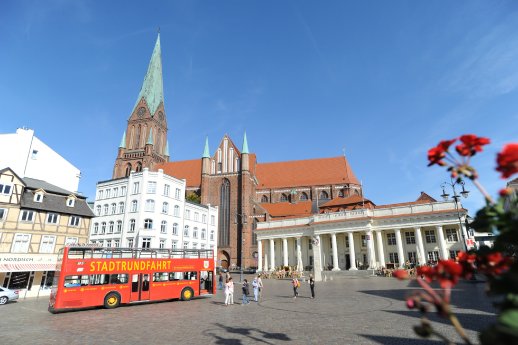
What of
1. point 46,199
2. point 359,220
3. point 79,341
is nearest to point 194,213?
point 46,199

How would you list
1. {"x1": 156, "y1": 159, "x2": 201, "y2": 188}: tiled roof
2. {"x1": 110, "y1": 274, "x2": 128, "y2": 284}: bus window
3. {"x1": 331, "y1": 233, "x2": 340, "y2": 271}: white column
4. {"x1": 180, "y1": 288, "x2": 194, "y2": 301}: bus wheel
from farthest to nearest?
{"x1": 156, "y1": 159, "x2": 201, "y2": 188}: tiled roof < {"x1": 331, "y1": 233, "x2": 340, "y2": 271}: white column < {"x1": 180, "y1": 288, "x2": 194, "y2": 301}: bus wheel < {"x1": 110, "y1": 274, "x2": 128, "y2": 284}: bus window

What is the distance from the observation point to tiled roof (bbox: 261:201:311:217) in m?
63.6

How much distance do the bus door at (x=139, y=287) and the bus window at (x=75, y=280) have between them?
9.03ft

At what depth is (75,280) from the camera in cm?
1809

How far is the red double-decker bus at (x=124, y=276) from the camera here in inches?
705

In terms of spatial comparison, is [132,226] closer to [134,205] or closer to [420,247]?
[134,205]

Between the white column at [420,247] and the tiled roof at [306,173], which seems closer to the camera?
the white column at [420,247]

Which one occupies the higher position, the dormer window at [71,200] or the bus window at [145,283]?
the dormer window at [71,200]

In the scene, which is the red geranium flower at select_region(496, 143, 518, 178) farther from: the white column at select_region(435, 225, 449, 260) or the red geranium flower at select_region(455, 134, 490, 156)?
the white column at select_region(435, 225, 449, 260)

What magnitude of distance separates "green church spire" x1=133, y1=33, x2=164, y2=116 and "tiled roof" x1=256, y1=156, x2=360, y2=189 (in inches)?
1250

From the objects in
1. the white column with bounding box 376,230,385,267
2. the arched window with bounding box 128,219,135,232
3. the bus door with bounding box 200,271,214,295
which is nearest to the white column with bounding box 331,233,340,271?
the white column with bounding box 376,230,385,267

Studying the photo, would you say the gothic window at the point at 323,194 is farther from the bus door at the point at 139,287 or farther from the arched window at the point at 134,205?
the bus door at the point at 139,287

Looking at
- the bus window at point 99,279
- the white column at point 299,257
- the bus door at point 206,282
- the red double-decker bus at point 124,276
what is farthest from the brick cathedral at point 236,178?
the bus window at point 99,279

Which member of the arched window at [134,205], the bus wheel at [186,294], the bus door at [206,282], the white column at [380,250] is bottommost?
the bus wheel at [186,294]
